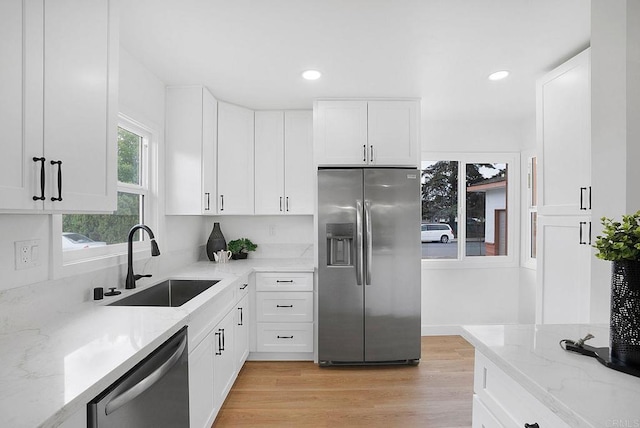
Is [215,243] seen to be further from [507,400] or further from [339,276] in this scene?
[507,400]

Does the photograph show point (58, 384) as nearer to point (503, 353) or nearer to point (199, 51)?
point (503, 353)

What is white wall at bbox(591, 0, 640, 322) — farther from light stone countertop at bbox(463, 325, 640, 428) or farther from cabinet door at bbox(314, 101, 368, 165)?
cabinet door at bbox(314, 101, 368, 165)

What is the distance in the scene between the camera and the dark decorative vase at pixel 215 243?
3406 millimetres

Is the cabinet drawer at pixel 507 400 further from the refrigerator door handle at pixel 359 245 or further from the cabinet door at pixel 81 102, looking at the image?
the refrigerator door handle at pixel 359 245

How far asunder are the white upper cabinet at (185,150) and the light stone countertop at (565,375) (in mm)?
2378

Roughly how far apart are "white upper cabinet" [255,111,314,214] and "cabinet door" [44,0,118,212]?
1.91m

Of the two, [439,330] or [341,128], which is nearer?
[341,128]

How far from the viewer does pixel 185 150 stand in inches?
113

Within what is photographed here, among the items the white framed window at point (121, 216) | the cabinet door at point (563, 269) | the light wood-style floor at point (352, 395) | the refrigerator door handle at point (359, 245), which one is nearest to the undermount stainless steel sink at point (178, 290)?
the white framed window at point (121, 216)

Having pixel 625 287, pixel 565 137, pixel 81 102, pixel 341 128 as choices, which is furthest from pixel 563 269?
pixel 81 102

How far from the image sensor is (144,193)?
2.64 metres

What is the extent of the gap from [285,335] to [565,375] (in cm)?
256

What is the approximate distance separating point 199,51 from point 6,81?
137cm

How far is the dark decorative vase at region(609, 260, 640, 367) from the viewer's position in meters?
0.85
